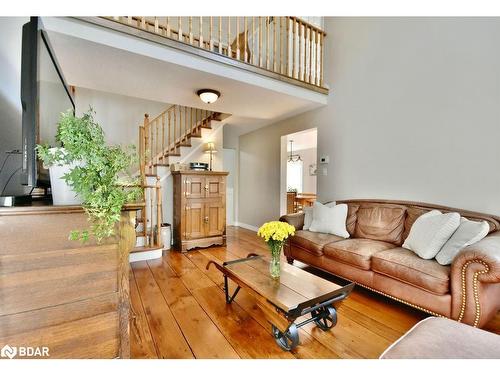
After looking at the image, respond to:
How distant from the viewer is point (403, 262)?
6.53ft

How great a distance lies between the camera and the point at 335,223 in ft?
9.64

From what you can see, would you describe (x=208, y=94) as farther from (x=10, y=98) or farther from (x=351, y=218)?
(x=351, y=218)

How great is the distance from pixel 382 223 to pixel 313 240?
0.82 m

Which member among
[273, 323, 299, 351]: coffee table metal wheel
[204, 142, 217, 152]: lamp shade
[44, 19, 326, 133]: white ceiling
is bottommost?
[273, 323, 299, 351]: coffee table metal wheel

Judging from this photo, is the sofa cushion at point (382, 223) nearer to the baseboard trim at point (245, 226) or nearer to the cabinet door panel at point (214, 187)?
the cabinet door panel at point (214, 187)

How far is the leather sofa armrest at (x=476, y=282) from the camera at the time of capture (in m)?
1.53

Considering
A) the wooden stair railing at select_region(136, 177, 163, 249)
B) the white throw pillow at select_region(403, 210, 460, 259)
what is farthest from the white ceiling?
the white throw pillow at select_region(403, 210, 460, 259)

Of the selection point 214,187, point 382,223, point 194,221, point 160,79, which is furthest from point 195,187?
point 382,223

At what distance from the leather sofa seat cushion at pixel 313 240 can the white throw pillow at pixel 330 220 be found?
78 millimetres

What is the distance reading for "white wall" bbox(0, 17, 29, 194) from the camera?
1331 millimetres

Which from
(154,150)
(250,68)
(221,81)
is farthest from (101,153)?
(154,150)

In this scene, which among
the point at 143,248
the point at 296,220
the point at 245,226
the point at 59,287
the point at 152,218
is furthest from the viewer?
the point at 245,226

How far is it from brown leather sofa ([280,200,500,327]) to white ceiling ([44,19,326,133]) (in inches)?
68.0

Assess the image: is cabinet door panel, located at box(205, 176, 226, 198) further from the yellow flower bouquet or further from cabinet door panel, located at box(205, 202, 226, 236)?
the yellow flower bouquet
